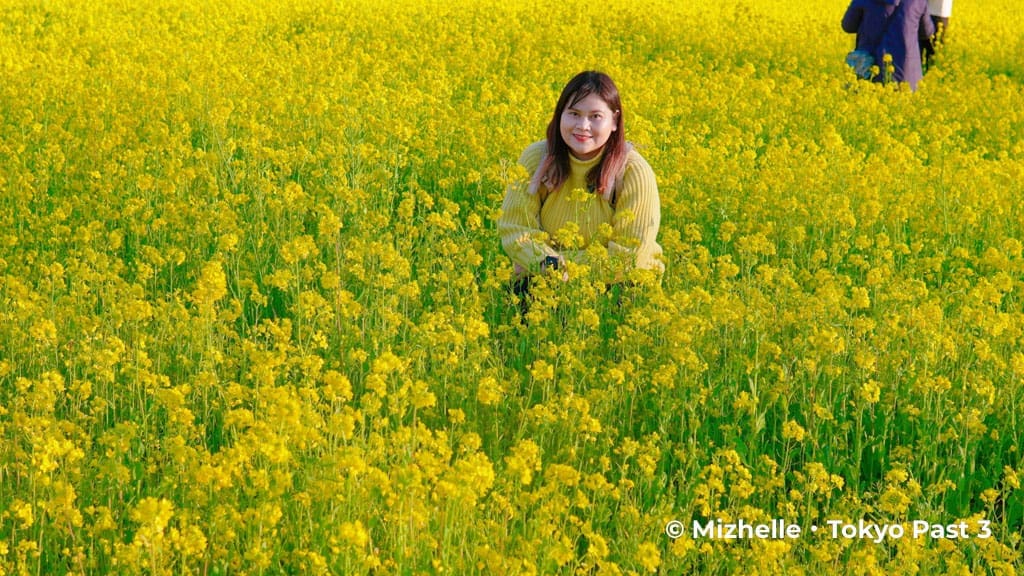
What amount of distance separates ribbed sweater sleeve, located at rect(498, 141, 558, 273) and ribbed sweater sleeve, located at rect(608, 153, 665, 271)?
0.95ft

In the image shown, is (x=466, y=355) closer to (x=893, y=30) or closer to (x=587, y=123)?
(x=587, y=123)

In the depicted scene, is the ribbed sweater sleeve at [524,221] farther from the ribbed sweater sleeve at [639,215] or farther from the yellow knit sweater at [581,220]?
the ribbed sweater sleeve at [639,215]

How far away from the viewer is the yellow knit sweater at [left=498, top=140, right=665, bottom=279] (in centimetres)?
504

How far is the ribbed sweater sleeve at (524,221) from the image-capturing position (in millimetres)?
5117

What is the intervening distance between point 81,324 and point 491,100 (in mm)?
5519

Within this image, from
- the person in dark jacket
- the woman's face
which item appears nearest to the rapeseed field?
the woman's face

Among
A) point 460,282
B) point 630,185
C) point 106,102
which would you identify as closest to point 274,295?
point 460,282

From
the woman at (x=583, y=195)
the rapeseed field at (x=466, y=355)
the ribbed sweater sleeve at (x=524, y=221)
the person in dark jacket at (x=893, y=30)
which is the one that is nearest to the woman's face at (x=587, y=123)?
the woman at (x=583, y=195)

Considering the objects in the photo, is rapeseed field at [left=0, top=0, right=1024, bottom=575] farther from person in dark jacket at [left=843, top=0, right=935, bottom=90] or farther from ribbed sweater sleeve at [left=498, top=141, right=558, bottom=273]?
person in dark jacket at [left=843, top=0, right=935, bottom=90]

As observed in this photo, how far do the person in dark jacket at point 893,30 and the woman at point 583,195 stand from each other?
607 cm

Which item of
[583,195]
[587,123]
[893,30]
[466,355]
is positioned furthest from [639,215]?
[893,30]

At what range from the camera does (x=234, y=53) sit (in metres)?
10.3

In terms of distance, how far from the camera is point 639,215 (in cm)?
519

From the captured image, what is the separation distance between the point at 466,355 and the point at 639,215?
956 millimetres
